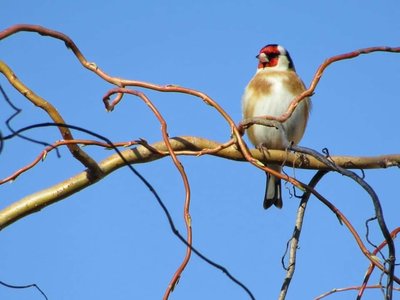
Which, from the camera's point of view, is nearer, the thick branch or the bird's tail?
the thick branch

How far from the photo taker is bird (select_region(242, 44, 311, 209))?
5.18m

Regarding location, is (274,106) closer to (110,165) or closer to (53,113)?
(110,165)

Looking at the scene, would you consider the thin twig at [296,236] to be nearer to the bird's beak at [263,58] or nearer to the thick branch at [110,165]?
the thick branch at [110,165]

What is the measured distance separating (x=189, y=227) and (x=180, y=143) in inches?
22.9

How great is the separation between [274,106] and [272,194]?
26.5 inches

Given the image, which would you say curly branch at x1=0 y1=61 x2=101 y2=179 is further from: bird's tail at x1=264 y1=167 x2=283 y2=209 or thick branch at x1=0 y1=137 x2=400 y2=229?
bird's tail at x1=264 y1=167 x2=283 y2=209

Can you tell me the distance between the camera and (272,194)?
5.43m

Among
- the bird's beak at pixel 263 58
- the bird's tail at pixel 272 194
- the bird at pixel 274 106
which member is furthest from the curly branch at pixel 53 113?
the bird's beak at pixel 263 58

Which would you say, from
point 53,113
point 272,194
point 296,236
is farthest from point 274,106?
point 53,113

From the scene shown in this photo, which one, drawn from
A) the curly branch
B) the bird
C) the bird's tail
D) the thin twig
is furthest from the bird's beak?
the curly branch

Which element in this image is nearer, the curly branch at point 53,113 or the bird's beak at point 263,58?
the curly branch at point 53,113

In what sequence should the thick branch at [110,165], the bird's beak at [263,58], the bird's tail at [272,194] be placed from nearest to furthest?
the thick branch at [110,165]
the bird's tail at [272,194]
the bird's beak at [263,58]

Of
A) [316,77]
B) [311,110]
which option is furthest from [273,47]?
[316,77]

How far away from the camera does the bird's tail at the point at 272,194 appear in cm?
541
